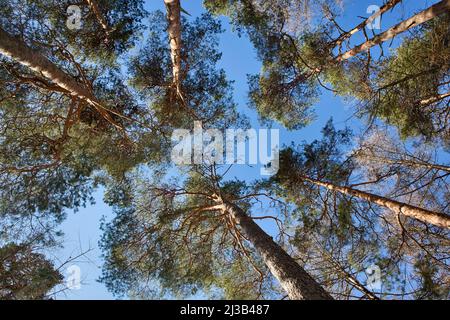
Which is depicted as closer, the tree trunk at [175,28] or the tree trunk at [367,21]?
the tree trunk at [175,28]

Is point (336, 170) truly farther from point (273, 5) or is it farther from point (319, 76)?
point (273, 5)

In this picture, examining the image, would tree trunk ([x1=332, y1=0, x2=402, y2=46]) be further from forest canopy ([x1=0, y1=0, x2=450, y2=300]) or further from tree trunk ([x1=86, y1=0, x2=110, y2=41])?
tree trunk ([x1=86, y1=0, x2=110, y2=41])

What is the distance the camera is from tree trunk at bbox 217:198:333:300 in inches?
141

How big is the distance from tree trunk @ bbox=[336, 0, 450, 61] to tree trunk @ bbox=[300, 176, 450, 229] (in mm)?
2468

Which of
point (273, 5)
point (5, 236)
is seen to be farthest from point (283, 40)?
point (5, 236)

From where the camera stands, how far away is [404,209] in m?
4.89

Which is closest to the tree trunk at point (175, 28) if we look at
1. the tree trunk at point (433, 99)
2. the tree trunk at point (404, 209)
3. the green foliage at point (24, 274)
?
the tree trunk at point (404, 209)

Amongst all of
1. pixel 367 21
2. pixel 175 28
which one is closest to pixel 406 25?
pixel 367 21

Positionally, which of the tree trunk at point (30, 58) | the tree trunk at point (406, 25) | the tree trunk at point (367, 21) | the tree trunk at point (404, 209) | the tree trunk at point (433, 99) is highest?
the tree trunk at point (367, 21)

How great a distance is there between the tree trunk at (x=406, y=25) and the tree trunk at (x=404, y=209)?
97.2 inches

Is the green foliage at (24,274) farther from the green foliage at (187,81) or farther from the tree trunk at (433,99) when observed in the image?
the tree trunk at (433,99)

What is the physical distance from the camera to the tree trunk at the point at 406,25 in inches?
160

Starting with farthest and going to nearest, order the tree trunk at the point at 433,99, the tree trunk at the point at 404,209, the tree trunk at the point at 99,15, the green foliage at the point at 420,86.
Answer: the tree trunk at the point at 99,15, the tree trunk at the point at 433,99, the green foliage at the point at 420,86, the tree trunk at the point at 404,209

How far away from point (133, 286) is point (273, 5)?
231 inches
